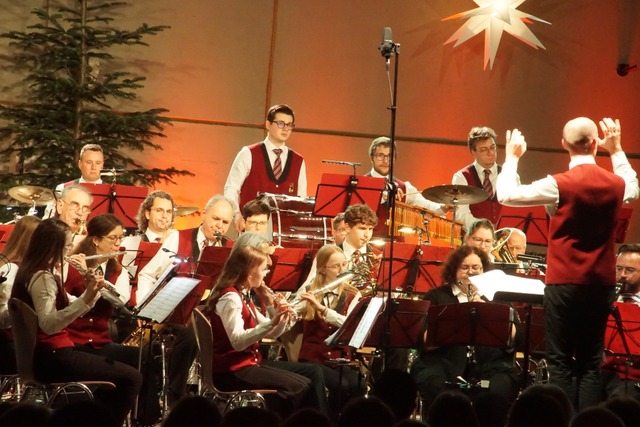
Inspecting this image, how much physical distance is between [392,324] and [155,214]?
9.52 feet

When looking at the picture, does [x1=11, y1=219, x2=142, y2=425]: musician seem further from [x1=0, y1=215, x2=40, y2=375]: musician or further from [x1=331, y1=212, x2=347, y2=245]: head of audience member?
[x1=331, y1=212, x2=347, y2=245]: head of audience member

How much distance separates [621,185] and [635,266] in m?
2.14

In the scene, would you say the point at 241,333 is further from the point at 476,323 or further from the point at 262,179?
the point at 262,179

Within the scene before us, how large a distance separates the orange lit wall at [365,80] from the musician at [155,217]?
9.92 ft

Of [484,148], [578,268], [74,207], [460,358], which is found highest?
[484,148]

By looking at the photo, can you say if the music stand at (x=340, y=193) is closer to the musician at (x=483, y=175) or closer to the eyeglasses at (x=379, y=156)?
the eyeglasses at (x=379, y=156)

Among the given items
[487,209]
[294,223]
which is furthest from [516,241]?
[294,223]

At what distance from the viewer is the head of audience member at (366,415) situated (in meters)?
3.82

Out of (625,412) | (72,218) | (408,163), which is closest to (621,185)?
(625,412)

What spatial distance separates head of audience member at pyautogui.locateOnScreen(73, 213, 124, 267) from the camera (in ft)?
20.6

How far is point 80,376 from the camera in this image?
16.2ft

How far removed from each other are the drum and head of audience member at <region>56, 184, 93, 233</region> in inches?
60.8

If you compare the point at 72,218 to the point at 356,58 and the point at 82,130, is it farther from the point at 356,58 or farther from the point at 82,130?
the point at 356,58

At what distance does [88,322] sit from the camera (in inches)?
229
